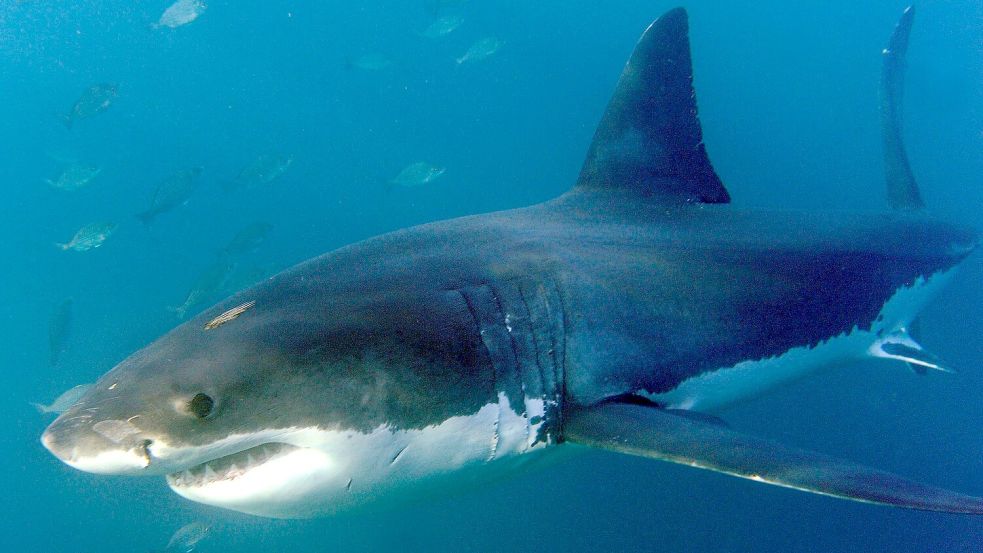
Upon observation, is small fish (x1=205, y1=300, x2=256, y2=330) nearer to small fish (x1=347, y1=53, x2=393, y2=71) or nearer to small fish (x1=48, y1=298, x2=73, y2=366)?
small fish (x1=48, y1=298, x2=73, y2=366)

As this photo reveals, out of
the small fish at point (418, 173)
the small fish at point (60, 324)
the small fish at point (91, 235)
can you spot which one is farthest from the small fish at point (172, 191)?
the small fish at point (418, 173)

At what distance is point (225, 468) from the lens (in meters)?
2.05

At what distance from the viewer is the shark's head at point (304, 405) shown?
1.82 m

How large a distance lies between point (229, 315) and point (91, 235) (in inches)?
470

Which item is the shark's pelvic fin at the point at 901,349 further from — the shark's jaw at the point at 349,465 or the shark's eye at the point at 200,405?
the shark's eye at the point at 200,405

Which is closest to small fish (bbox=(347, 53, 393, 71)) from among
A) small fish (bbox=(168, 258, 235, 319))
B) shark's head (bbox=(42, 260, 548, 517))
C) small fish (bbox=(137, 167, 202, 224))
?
small fish (bbox=(137, 167, 202, 224))

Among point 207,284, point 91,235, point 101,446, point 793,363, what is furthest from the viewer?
point 91,235

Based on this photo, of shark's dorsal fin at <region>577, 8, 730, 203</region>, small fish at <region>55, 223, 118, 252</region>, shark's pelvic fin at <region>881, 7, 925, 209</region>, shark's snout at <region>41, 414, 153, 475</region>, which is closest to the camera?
shark's snout at <region>41, 414, 153, 475</region>

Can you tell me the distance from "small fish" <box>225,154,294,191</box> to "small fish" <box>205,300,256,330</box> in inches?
477

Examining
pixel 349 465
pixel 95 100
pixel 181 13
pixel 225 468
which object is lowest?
pixel 349 465

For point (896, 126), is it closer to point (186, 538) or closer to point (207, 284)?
point (186, 538)

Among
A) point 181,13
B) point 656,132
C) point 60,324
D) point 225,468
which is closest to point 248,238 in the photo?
point 60,324

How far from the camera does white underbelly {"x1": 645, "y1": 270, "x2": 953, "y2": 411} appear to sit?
11.3ft

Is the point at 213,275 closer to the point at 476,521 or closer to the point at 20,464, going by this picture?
the point at 476,521
